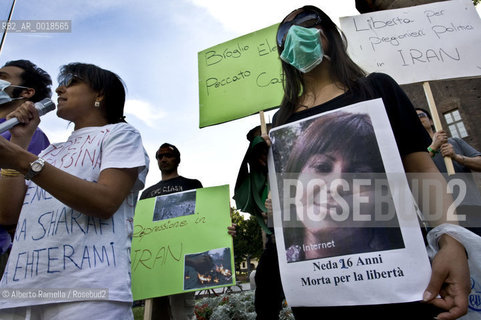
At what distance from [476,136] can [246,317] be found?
15186 mm

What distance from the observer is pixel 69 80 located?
5.32 ft

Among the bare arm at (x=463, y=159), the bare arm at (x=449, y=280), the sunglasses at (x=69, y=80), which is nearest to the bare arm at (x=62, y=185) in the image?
the sunglasses at (x=69, y=80)

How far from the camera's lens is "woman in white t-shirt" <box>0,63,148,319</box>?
112 cm

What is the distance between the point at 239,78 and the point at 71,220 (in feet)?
7.43

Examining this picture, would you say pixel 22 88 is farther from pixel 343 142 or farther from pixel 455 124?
pixel 455 124

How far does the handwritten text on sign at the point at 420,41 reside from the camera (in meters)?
2.79

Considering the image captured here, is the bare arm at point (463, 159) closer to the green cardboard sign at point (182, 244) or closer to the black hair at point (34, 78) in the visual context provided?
the green cardboard sign at point (182, 244)

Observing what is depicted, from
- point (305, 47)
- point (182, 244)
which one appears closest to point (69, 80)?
point (305, 47)

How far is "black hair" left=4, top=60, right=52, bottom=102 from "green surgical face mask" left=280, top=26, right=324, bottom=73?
1.91 m

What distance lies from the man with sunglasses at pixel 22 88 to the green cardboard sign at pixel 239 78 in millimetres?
1328

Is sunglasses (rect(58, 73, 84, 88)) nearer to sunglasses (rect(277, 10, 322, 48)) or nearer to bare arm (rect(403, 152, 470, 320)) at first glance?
sunglasses (rect(277, 10, 322, 48))

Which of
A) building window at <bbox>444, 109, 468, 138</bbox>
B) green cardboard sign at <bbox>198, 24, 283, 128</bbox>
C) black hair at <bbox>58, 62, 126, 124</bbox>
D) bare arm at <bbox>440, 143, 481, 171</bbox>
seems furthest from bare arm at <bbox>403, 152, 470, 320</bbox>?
building window at <bbox>444, 109, 468, 138</bbox>

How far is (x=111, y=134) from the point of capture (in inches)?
56.6

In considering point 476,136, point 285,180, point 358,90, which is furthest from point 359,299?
point 476,136
